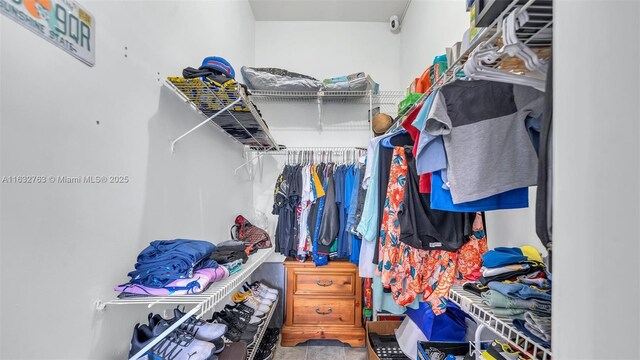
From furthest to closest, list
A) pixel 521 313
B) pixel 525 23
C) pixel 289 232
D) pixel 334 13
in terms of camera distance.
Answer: pixel 334 13, pixel 289 232, pixel 521 313, pixel 525 23

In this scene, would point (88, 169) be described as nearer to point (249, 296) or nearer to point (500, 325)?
point (500, 325)

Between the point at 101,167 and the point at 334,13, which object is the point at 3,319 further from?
the point at 334,13

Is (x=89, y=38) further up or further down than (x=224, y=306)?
further up

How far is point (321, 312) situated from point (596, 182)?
2099 millimetres

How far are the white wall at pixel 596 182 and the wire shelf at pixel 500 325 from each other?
248 millimetres

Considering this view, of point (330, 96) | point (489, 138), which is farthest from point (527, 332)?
point (330, 96)

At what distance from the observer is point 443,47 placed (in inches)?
62.9

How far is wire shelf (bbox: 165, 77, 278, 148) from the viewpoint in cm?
109

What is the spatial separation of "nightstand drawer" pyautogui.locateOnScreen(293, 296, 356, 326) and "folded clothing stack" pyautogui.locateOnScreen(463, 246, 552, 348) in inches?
57.3

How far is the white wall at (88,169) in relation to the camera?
586 mm

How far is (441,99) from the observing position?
79cm

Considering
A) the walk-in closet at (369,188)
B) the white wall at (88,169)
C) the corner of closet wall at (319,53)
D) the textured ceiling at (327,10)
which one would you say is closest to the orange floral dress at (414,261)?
the walk-in closet at (369,188)

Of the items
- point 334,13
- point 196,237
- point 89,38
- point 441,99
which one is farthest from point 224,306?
point 334,13

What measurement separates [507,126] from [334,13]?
2344mm
